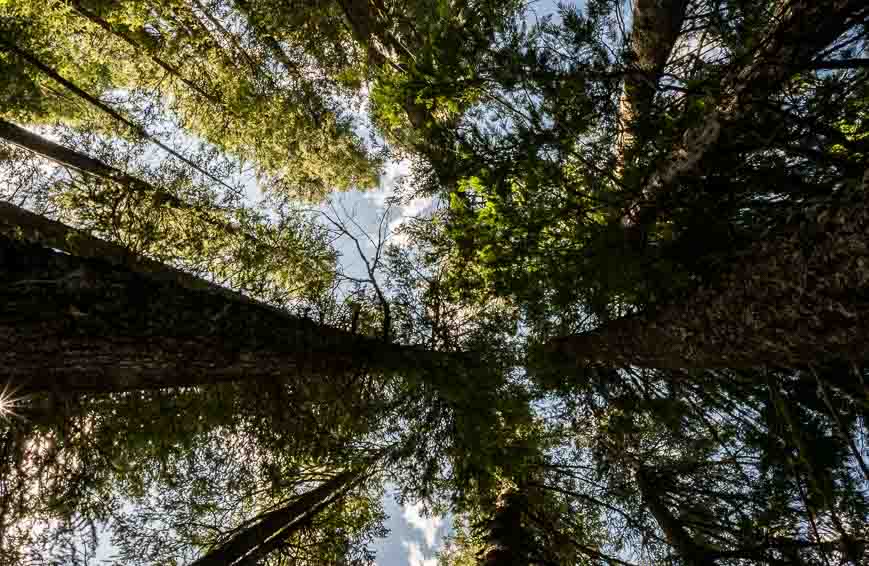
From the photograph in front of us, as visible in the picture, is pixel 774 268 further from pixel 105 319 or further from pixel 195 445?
pixel 195 445

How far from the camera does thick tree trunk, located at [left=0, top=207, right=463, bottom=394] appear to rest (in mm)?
2178

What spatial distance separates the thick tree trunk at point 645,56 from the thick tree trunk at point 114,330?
10.9 feet

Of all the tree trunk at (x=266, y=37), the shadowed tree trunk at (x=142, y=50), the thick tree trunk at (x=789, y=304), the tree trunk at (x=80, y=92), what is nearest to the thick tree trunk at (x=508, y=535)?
the thick tree trunk at (x=789, y=304)

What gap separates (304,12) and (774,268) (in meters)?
7.44

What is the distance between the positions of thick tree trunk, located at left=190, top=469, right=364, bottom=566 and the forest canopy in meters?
0.04

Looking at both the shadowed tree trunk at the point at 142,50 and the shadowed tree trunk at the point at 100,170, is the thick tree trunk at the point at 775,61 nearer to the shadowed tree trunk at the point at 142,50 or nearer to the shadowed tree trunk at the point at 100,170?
the shadowed tree trunk at the point at 100,170

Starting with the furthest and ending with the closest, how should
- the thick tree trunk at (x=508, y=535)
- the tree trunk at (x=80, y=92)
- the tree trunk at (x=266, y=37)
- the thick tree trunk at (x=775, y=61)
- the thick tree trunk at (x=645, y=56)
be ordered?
the tree trunk at (x=266, y=37)
the tree trunk at (x=80, y=92)
the thick tree trunk at (x=508, y=535)
the thick tree trunk at (x=645, y=56)
the thick tree trunk at (x=775, y=61)

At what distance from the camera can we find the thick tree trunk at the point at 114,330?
85.7 inches

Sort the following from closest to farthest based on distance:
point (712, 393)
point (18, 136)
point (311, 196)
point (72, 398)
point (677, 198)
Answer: point (72, 398) < point (677, 198) < point (712, 393) < point (18, 136) < point (311, 196)

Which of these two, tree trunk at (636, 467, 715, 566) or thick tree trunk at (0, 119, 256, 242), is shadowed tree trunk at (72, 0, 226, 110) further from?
tree trunk at (636, 467, 715, 566)

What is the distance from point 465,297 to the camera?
201 inches

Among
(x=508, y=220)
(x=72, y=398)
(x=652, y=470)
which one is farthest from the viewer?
(x=652, y=470)

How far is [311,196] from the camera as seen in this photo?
10.6 metres

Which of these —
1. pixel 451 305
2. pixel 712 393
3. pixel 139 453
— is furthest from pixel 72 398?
pixel 712 393
